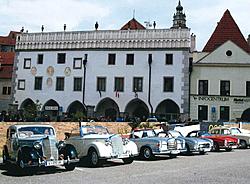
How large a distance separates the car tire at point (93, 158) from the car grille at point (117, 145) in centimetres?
68

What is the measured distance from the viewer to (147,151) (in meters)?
18.1

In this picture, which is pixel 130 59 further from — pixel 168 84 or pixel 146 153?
pixel 146 153

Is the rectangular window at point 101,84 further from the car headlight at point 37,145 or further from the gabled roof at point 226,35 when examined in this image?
the car headlight at point 37,145

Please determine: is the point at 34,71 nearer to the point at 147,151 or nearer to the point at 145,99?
the point at 145,99

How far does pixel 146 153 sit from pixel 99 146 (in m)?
3.65

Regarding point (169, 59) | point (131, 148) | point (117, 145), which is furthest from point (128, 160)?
point (169, 59)

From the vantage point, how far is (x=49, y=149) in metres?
13.2

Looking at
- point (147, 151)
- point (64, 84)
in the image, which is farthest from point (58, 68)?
point (147, 151)

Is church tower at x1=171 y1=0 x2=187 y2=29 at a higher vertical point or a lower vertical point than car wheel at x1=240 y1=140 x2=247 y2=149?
higher

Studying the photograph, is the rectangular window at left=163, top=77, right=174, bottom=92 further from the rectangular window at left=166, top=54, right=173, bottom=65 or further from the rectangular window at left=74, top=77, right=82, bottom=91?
the rectangular window at left=74, top=77, right=82, bottom=91

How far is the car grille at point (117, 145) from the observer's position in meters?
15.3

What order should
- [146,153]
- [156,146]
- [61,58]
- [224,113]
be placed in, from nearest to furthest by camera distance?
[156,146], [146,153], [224,113], [61,58]

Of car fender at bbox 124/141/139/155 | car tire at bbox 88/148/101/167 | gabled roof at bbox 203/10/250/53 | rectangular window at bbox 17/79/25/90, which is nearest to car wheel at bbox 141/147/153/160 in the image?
car fender at bbox 124/141/139/155

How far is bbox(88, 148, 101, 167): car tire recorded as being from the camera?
1520 cm
